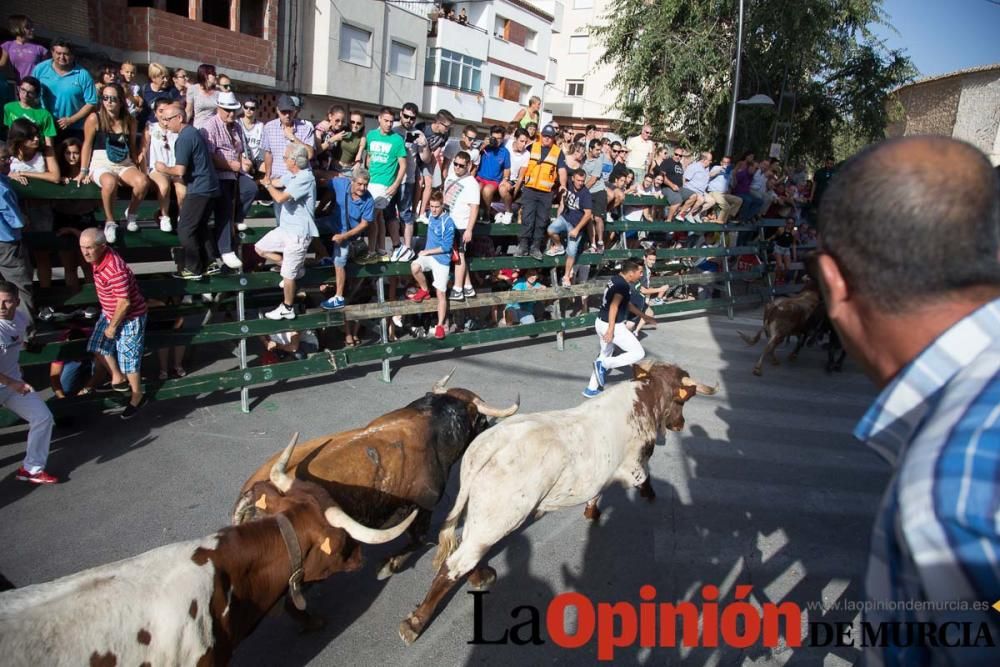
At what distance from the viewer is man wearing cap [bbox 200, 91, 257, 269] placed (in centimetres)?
683

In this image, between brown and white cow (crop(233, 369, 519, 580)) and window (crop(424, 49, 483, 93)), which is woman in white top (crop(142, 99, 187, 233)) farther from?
window (crop(424, 49, 483, 93))

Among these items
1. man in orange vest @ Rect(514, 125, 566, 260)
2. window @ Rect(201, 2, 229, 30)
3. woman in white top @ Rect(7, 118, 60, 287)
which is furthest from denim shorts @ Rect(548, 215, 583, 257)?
window @ Rect(201, 2, 229, 30)

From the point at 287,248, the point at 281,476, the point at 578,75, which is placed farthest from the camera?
the point at 578,75

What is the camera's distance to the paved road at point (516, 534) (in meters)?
3.99

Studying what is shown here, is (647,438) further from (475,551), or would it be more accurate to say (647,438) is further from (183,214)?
(183,214)

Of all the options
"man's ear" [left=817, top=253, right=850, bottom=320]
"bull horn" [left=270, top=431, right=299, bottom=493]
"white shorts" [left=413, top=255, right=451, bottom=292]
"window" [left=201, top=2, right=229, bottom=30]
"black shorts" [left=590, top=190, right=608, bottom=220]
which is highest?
"window" [left=201, top=2, right=229, bottom=30]

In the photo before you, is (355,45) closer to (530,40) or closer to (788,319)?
(530,40)

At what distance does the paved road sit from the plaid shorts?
0.71m

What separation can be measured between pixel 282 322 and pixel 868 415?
21.4 feet

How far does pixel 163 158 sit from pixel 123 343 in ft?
7.40

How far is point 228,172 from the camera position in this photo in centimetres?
701

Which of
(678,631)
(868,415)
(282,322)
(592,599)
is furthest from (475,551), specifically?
(282,322)

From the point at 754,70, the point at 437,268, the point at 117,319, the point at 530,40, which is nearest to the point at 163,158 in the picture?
the point at 117,319

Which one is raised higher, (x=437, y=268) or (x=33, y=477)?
(x=437, y=268)
